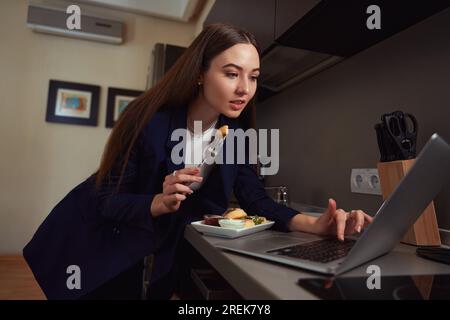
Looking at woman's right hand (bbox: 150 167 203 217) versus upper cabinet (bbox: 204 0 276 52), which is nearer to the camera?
woman's right hand (bbox: 150 167 203 217)

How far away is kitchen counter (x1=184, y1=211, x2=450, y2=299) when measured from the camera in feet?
1.33

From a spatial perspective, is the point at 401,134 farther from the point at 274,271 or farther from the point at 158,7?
the point at 158,7

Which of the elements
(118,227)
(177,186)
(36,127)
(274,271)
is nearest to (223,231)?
(177,186)

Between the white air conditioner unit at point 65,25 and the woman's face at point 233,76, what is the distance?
2.26 metres

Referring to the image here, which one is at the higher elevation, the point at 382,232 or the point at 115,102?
the point at 115,102

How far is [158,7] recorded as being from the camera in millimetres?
2904

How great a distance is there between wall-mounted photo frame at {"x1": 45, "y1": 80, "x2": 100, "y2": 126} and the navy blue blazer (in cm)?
202

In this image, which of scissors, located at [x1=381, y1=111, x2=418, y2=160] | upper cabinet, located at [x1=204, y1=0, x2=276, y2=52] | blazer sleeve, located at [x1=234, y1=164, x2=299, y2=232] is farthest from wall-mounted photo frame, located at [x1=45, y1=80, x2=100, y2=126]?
scissors, located at [x1=381, y1=111, x2=418, y2=160]

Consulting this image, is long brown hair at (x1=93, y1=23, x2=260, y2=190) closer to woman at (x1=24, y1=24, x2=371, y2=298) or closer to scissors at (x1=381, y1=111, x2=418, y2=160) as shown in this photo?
woman at (x1=24, y1=24, x2=371, y2=298)

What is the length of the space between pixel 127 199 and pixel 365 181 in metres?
0.81

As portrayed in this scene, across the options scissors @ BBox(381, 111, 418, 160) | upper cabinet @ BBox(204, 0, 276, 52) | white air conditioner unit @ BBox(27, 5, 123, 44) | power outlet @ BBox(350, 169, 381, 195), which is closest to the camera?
scissors @ BBox(381, 111, 418, 160)

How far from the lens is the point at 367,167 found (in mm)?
1101

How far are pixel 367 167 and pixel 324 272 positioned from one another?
0.75 metres
